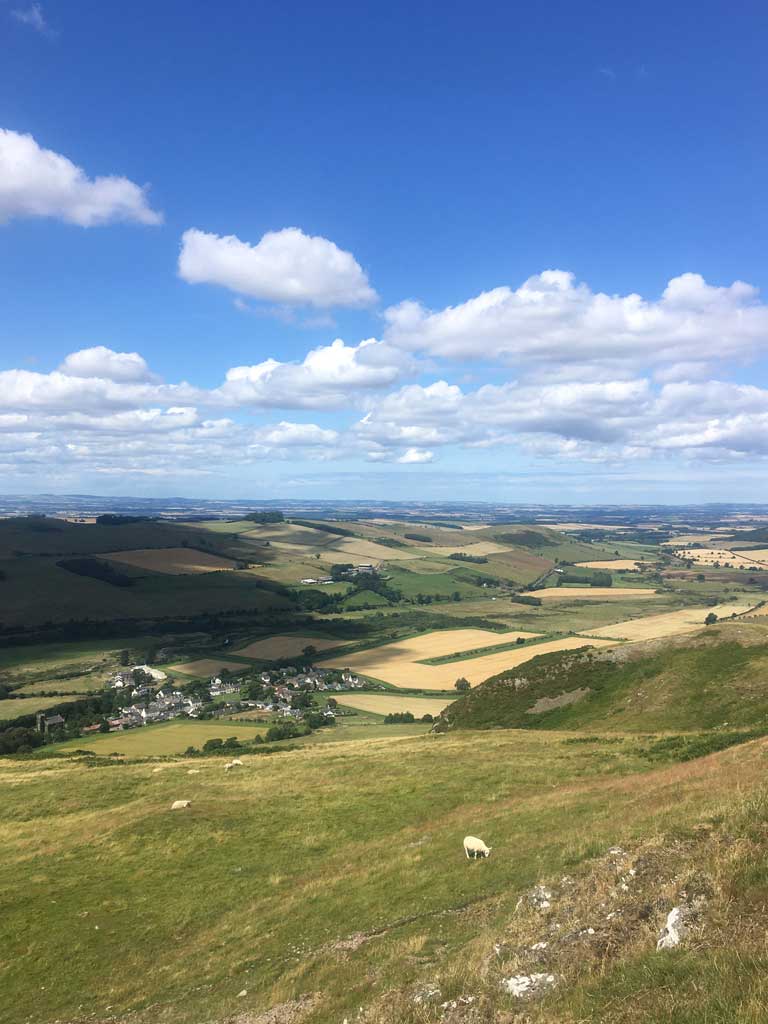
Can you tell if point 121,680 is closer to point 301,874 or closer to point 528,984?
point 301,874

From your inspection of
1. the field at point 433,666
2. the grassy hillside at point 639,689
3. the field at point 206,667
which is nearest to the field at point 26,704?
the field at point 206,667

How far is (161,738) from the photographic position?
8288cm

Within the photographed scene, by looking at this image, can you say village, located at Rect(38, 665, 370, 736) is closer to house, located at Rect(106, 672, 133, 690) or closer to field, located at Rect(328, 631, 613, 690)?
house, located at Rect(106, 672, 133, 690)

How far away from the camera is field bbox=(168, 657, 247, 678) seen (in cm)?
13200

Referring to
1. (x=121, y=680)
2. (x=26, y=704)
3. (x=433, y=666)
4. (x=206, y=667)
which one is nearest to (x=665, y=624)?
(x=433, y=666)

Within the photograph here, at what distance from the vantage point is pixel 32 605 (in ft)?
610

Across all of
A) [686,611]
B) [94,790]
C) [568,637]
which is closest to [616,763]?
[94,790]

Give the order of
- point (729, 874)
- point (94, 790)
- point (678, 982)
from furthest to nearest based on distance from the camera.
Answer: point (94, 790) → point (729, 874) → point (678, 982)

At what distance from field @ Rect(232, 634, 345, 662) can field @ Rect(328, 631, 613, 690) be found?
592 inches

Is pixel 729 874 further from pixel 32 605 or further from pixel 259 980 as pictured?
pixel 32 605

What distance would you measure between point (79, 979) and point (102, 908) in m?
4.82

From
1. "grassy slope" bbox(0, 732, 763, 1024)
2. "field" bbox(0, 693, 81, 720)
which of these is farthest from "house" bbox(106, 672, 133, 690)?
"grassy slope" bbox(0, 732, 763, 1024)

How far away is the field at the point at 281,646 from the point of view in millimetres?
146288

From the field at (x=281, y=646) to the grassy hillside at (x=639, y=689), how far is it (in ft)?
284
